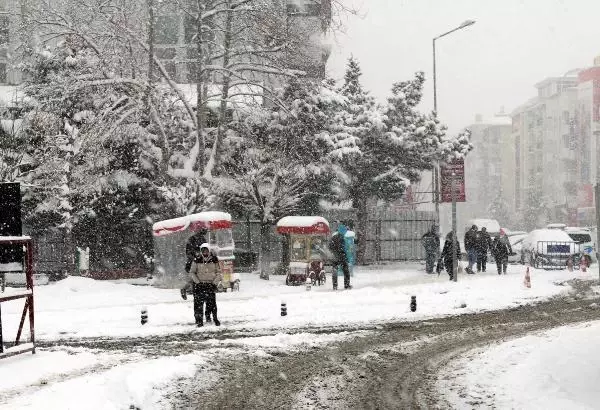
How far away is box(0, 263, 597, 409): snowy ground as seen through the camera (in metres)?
9.54

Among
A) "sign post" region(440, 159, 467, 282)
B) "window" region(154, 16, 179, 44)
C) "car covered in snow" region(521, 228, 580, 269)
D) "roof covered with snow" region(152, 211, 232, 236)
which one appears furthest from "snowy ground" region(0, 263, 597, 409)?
"window" region(154, 16, 179, 44)

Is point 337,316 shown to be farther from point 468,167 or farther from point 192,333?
point 468,167

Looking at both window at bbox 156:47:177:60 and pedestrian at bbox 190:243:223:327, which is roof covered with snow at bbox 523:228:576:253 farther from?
window at bbox 156:47:177:60

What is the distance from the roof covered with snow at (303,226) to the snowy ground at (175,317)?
1.77m

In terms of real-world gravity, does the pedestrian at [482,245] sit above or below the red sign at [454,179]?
below

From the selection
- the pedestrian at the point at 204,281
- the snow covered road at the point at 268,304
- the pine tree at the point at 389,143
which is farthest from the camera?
the pine tree at the point at 389,143

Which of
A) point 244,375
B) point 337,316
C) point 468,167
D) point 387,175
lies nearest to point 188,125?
point 387,175

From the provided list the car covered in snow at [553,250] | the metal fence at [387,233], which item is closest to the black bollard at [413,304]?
the car covered in snow at [553,250]

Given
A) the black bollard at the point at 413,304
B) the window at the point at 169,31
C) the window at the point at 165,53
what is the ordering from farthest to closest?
the window at the point at 169,31, the window at the point at 165,53, the black bollard at the point at 413,304

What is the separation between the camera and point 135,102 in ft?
85.8

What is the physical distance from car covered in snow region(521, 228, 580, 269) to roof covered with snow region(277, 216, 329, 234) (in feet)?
37.4

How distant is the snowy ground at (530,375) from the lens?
8.81 meters

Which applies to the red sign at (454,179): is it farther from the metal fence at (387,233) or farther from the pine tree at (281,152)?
the metal fence at (387,233)

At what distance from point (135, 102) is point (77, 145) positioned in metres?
2.88
